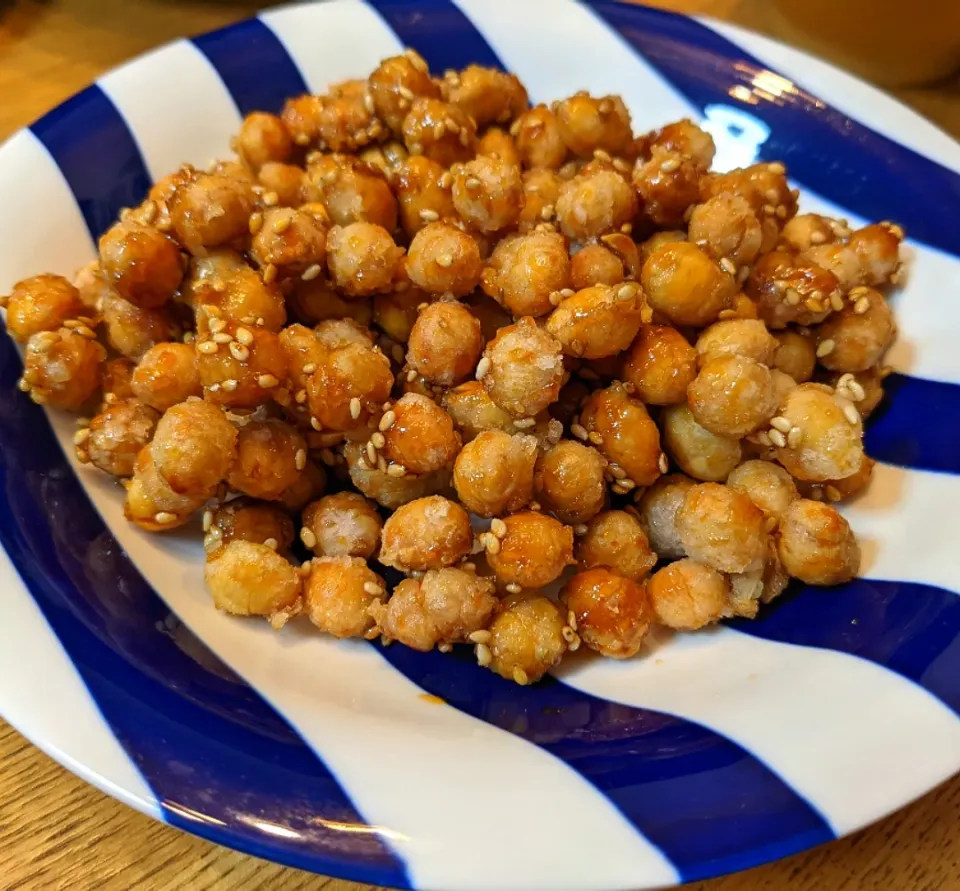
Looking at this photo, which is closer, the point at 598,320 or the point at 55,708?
the point at 55,708

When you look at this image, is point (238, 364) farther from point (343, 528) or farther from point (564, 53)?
point (564, 53)

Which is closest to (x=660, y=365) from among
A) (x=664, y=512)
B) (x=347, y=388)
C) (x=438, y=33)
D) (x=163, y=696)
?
(x=664, y=512)

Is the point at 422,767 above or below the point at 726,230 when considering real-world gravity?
below

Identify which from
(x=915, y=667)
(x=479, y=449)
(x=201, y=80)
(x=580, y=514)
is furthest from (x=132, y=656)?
(x=201, y=80)

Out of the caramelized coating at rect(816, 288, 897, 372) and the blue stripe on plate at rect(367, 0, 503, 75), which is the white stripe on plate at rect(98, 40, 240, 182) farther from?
the caramelized coating at rect(816, 288, 897, 372)

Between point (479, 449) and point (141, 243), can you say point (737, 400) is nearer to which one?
point (479, 449)

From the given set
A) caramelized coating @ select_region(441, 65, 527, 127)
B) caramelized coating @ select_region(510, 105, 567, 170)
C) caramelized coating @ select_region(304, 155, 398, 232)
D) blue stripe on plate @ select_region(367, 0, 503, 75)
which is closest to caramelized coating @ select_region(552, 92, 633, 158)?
caramelized coating @ select_region(510, 105, 567, 170)

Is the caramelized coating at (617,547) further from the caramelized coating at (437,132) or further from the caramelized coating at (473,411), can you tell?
the caramelized coating at (437,132)
